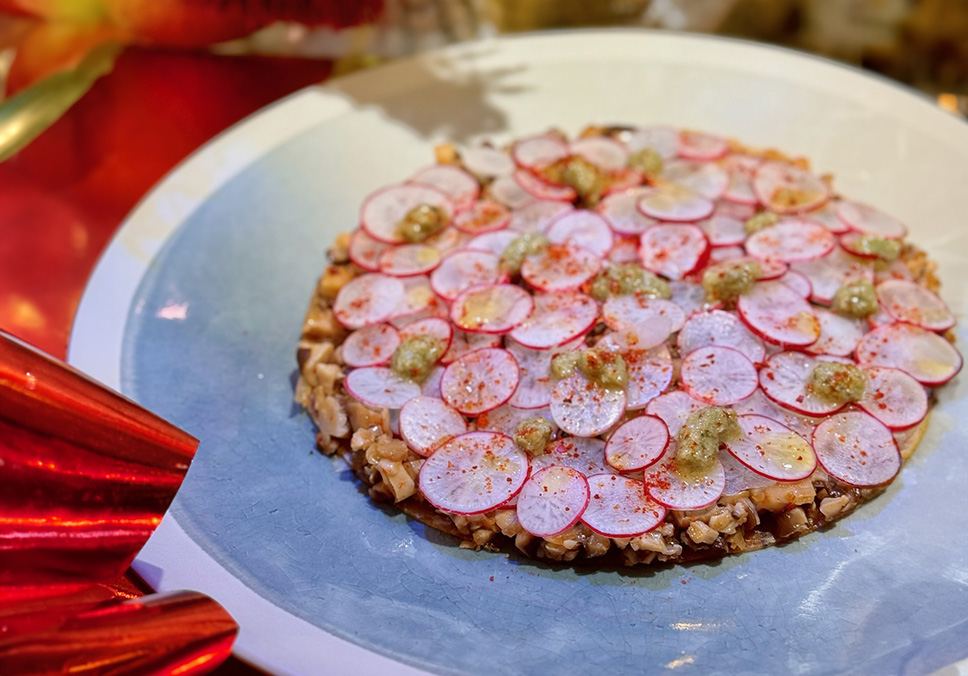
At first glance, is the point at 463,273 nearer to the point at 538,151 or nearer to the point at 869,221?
the point at 538,151

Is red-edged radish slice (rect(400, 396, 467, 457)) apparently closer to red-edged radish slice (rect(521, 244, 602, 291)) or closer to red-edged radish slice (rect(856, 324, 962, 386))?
red-edged radish slice (rect(521, 244, 602, 291))

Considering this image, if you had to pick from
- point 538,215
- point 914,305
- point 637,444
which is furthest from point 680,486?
point 538,215

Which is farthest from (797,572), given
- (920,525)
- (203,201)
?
(203,201)

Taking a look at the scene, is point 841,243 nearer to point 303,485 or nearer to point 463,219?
point 463,219

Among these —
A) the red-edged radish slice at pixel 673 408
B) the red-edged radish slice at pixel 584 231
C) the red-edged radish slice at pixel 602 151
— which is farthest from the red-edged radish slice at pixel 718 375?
the red-edged radish slice at pixel 602 151

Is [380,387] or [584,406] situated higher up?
[380,387]

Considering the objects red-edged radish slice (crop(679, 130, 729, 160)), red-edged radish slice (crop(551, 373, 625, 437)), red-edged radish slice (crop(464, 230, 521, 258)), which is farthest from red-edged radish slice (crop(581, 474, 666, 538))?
red-edged radish slice (crop(679, 130, 729, 160))
